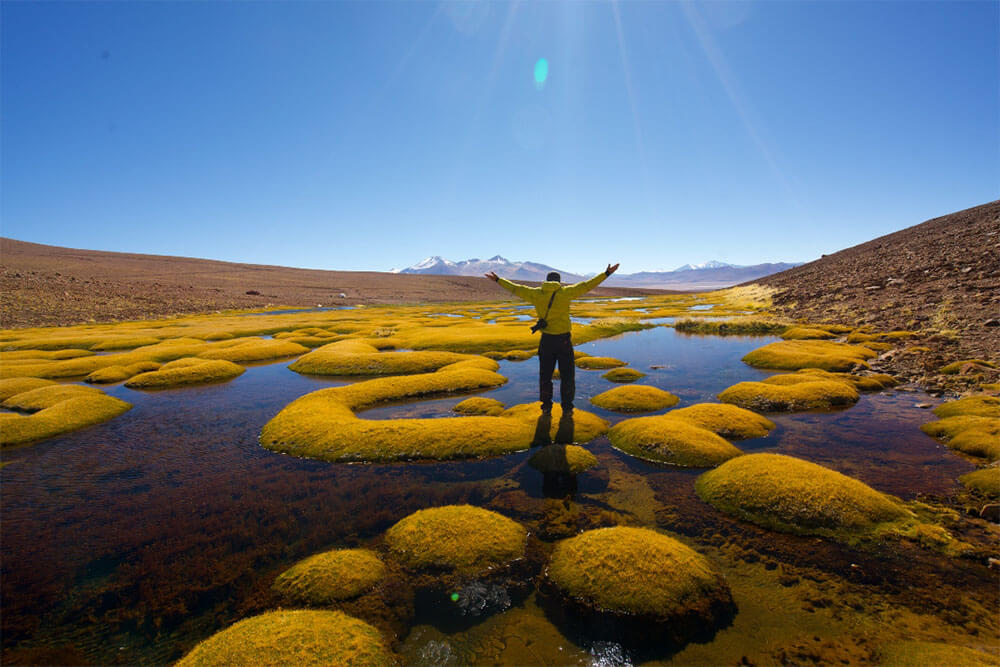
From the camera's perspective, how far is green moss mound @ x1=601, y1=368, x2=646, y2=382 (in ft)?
84.8

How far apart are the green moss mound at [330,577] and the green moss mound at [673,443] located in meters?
9.59

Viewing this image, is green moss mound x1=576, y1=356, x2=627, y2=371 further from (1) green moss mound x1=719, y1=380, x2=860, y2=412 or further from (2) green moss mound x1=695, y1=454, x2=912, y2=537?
(2) green moss mound x1=695, y1=454, x2=912, y2=537

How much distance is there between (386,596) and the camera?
25.4 ft

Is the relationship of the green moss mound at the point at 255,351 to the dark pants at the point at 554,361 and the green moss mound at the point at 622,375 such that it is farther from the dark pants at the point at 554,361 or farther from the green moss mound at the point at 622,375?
the dark pants at the point at 554,361

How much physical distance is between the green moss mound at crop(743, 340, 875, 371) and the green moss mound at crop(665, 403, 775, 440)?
12488mm

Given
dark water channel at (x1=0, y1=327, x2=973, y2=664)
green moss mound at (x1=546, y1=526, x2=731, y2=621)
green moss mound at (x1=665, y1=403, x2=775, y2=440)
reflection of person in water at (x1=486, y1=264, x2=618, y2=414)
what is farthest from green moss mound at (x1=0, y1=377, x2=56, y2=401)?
green moss mound at (x1=665, y1=403, x2=775, y2=440)

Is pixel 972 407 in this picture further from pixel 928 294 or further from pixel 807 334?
pixel 928 294

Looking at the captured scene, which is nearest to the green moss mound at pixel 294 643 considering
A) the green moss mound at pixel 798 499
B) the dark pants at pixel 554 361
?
the green moss mound at pixel 798 499

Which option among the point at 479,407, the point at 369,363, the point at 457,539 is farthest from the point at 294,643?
the point at 369,363

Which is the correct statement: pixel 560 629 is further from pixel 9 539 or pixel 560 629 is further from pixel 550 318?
pixel 9 539

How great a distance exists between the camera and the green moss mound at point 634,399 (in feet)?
64.4

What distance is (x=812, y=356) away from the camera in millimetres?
27938

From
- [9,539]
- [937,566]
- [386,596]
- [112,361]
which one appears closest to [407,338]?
[112,361]

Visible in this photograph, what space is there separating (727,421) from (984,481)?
6.76 meters
